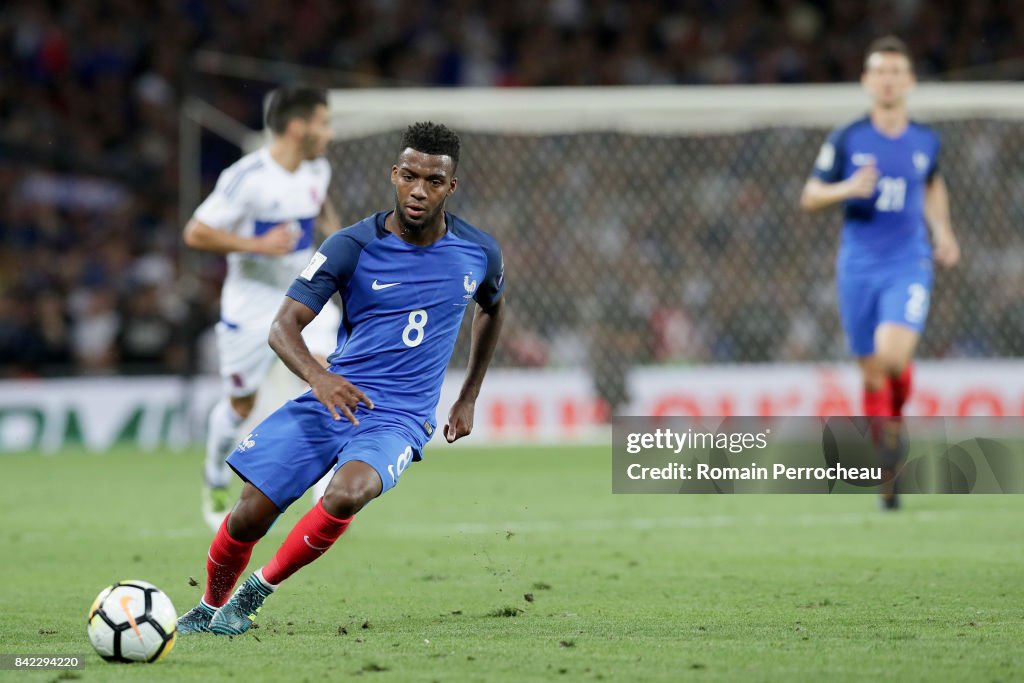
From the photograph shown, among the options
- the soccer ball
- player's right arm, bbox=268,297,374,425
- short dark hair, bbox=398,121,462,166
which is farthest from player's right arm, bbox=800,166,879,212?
the soccer ball

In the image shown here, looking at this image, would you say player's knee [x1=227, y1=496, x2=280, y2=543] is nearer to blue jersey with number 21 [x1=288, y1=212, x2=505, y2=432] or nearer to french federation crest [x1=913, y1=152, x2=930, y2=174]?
blue jersey with number 21 [x1=288, y1=212, x2=505, y2=432]

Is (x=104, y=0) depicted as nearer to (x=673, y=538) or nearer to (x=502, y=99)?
(x=502, y=99)

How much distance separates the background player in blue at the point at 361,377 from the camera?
17.8 ft

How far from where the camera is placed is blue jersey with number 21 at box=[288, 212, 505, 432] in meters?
5.69

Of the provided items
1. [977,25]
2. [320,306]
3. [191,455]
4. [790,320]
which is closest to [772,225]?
[790,320]

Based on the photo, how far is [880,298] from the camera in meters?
10.1

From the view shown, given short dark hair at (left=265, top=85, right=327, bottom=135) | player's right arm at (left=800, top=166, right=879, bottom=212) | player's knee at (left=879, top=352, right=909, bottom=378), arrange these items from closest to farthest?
short dark hair at (left=265, top=85, right=327, bottom=135) → player's right arm at (left=800, top=166, right=879, bottom=212) → player's knee at (left=879, top=352, right=909, bottom=378)

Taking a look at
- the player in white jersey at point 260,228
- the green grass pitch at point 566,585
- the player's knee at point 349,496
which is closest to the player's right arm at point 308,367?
the player's knee at point 349,496

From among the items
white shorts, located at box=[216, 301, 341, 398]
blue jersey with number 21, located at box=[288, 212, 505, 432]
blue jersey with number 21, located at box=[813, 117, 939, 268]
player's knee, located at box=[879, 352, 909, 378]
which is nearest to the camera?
blue jersey with number 21, located at box=[288, 212, 505, 432]

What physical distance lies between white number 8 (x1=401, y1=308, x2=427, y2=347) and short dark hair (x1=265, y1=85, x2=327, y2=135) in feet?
11.3

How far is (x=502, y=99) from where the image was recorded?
588 inches

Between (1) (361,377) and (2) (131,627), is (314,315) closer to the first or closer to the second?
(1) (361,377)

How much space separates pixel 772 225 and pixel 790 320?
1068mm

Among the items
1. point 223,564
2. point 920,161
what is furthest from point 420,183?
point 920,161
